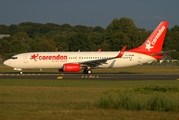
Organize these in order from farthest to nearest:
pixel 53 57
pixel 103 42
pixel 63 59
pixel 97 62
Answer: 1. pixel 103 42
2. pixel 63 59
3. pixel 53 57
4. pixel 97 62

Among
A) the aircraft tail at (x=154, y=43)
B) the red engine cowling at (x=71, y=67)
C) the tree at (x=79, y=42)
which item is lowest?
the red engine cowling at (x=71, y=67)

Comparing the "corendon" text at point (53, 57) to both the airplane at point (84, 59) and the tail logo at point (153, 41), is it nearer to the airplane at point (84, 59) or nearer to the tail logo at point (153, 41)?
the airplane at point (84, 59)

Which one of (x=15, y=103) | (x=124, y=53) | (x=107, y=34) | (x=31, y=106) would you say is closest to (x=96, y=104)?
(x=31, y=106)

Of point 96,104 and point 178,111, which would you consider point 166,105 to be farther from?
point 96,104

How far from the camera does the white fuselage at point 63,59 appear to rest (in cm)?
4928

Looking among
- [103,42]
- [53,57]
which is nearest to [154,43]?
[53,57]

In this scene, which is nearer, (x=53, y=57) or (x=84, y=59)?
(x=53, y=57)

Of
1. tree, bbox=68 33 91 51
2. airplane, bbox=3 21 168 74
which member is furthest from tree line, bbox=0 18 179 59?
airplane, bbox=3 21 168 74

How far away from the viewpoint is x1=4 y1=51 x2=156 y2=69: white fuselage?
4928 centimetres

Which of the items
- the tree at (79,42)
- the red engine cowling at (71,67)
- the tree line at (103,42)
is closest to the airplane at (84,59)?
the red engine cowling at (71,67)

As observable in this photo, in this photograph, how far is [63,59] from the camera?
49375 millimetres

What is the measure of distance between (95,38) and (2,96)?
103 meters

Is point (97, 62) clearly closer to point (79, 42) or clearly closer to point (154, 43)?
point (154, 43)

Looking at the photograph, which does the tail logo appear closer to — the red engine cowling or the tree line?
the red engine cowling
